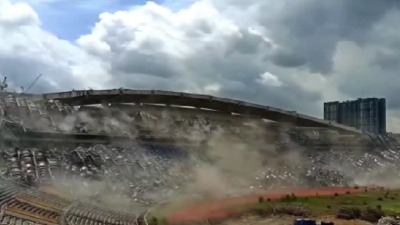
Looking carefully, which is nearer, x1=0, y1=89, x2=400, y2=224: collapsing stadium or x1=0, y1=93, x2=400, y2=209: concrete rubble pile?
x1=0, y1=89, x2=400, y2=224: collapsing stadium

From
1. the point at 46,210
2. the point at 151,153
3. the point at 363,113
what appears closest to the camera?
the point at 46,210

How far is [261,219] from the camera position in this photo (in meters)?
49.0

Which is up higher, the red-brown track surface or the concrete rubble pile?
the concrete rubble pile

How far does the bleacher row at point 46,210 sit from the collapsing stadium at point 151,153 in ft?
0.36

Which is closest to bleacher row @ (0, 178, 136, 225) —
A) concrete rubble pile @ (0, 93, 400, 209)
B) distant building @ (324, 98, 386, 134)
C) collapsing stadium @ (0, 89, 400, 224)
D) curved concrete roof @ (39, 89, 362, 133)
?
collapsing stadium @ (0, 89, 400, 224)

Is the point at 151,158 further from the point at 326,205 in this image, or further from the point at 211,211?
the point at 326,205

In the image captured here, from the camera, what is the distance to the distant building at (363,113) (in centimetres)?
12950

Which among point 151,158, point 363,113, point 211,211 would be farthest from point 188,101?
point 363,113

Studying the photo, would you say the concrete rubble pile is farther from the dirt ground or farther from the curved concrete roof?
the dirt ground

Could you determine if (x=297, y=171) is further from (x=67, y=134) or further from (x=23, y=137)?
(x=23, y=137)

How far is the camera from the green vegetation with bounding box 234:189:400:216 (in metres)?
51.8

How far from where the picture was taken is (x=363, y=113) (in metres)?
133

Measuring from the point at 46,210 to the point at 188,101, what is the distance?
177 ft

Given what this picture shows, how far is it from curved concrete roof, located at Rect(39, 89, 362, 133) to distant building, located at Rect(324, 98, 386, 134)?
1022 inches
